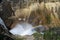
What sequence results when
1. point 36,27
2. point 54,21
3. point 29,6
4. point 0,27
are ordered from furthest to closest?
point 29,6 → point 54,21 → point 36,27 → point 0,27

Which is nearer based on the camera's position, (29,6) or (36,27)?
(36,27)

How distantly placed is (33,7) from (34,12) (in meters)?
0.24

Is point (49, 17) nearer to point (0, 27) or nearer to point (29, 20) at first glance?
point (29, 20)

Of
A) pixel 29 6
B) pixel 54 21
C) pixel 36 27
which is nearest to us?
pixel 36 27

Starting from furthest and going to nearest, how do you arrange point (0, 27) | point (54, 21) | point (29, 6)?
point (29, 6) < point (54, 21) < point (0, 27)

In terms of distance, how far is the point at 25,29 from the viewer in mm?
10055

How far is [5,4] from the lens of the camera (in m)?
10.2

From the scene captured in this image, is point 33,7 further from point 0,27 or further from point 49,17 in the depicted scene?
point 0,27

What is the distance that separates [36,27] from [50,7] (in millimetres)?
1521

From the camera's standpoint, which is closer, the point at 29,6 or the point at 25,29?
the point at 25,29

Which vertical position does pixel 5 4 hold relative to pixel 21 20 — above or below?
above

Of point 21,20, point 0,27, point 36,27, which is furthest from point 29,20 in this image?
point 0,27

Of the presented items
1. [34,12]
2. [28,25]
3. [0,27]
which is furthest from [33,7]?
[0,27]

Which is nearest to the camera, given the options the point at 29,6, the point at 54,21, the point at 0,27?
the point at 0,27
